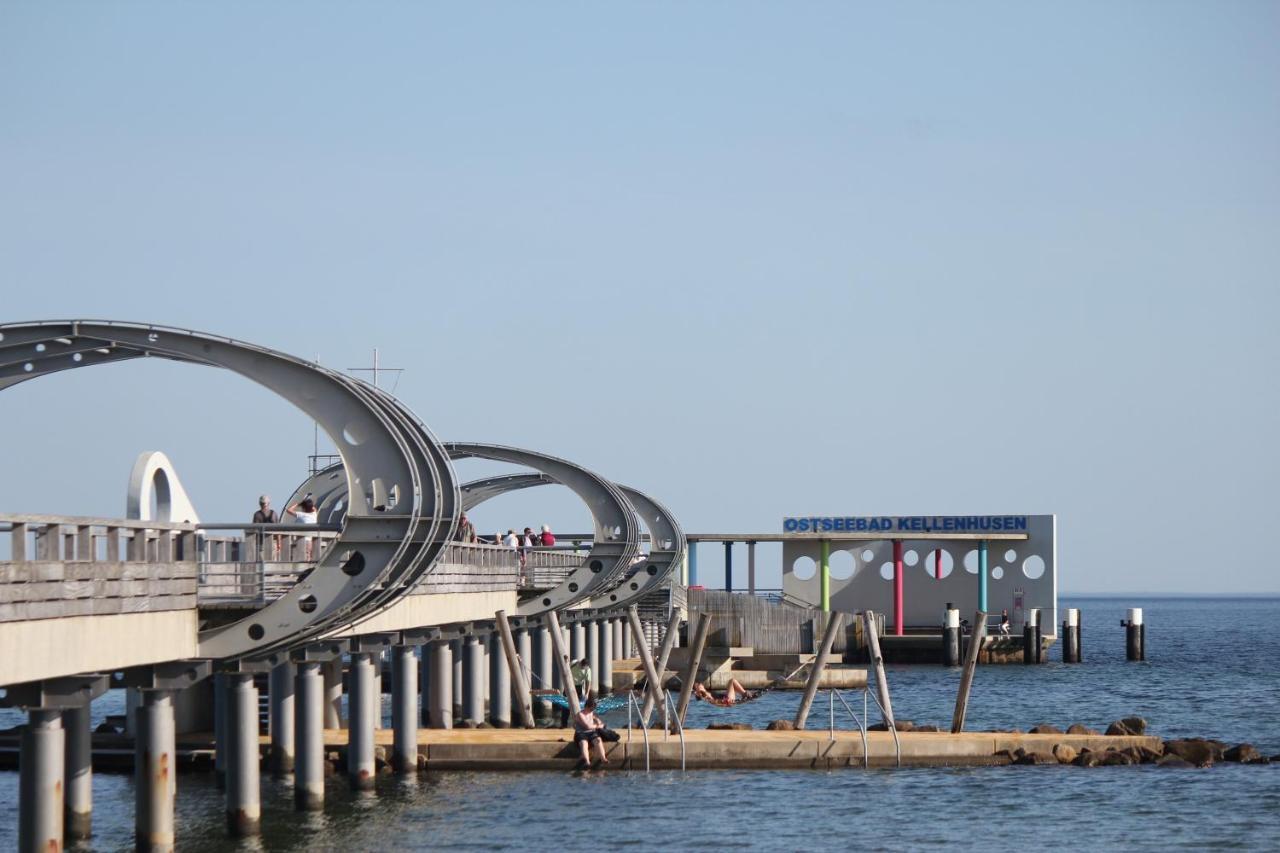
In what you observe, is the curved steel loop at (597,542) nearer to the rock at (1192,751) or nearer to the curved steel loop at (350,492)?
the rock at (1192,751)

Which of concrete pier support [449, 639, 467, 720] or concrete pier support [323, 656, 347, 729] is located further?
concrete pier support [449, 639, 467, 720]

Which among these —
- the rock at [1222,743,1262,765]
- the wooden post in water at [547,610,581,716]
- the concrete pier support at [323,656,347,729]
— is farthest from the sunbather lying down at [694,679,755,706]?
the rock at [1222,743,1262,765]

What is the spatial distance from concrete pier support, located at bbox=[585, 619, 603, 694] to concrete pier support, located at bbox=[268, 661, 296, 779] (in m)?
23.7

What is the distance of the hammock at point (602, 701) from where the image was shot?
46312 mm

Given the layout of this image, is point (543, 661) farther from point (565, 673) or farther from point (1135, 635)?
point (1135, 635)

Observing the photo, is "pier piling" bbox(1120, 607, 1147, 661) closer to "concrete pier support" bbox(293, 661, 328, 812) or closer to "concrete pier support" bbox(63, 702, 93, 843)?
"concrete pier support" bbox(293, 661, 328, 812)

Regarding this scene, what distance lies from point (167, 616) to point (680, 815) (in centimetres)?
1166

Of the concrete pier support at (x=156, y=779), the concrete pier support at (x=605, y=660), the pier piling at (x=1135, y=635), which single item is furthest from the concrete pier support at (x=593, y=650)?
the concrete pier support at (x=156, y=779)

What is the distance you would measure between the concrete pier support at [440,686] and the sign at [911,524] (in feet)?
148

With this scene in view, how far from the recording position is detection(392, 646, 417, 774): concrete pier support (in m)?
33.1

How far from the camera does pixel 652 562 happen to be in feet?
180

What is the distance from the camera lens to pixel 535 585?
47.6 m

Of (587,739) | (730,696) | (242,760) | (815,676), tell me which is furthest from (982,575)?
(242,760)

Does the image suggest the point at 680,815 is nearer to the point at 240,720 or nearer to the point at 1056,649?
the point at 240,720
